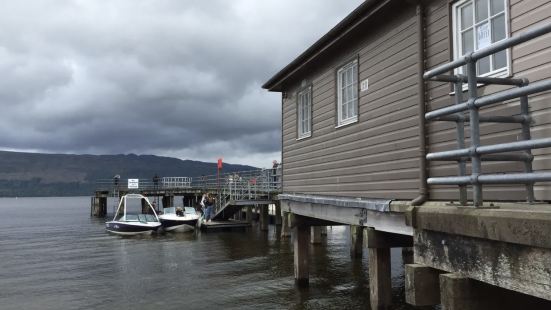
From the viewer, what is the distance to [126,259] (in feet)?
73.5

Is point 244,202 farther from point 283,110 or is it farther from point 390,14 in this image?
point 390,14

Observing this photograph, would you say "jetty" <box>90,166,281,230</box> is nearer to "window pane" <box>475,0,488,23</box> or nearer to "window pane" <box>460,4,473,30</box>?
"window pane" <box>460,4,473,30</box>

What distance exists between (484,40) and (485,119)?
1.99 meters

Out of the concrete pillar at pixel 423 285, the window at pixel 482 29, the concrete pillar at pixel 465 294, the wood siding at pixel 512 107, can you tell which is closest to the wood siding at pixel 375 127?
the wood siding at pixel 512 107

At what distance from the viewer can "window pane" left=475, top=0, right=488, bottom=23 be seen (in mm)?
6395

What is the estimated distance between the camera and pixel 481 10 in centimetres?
645

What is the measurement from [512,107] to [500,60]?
72 cm

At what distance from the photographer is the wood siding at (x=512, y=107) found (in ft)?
17.7

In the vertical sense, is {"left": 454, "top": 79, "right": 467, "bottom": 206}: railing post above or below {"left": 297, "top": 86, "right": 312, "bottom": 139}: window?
below

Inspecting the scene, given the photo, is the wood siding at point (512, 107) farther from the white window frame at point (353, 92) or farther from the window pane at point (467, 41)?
the white window frame at point (353, 92)

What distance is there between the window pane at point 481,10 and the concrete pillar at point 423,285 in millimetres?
3443

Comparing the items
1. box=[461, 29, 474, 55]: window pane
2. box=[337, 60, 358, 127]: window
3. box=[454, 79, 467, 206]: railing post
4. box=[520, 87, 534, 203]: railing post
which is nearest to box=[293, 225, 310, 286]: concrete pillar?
box=[337, 60, 358, 127]: window

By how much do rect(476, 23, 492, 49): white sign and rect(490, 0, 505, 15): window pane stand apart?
0.62 ft

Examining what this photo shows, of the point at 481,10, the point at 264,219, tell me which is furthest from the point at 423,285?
the point at 264,219
